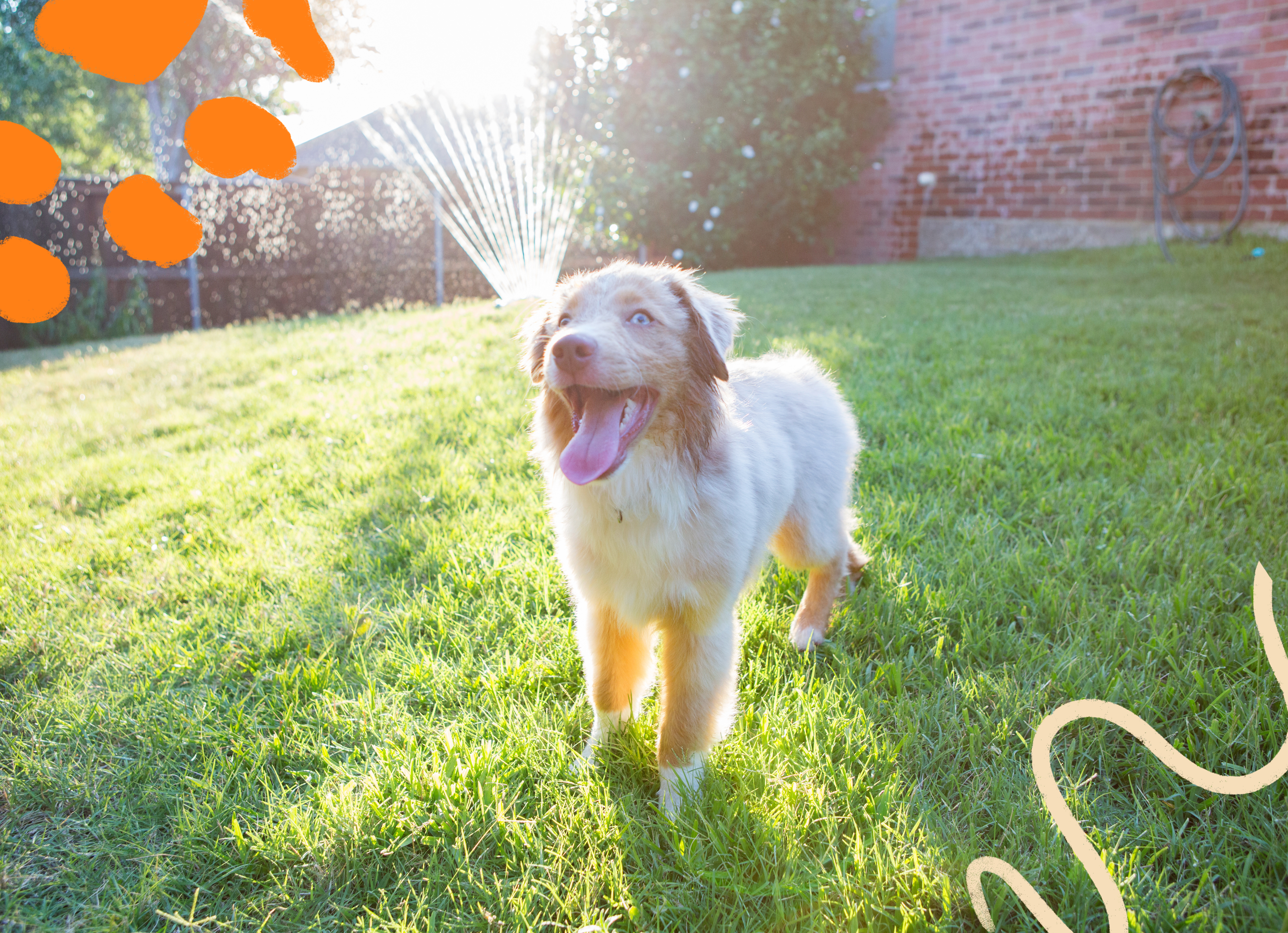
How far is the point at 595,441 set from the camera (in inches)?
64.4

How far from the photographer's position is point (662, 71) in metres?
11.1

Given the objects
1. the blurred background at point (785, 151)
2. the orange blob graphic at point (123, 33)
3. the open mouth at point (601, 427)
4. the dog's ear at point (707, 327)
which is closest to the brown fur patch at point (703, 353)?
the dog's ear at point (707, 327)

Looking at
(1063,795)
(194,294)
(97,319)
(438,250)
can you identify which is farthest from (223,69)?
(1063,795)

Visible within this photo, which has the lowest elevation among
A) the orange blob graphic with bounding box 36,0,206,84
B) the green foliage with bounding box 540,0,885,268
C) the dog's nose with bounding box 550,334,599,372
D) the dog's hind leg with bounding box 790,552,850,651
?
the dog's hind leg with bounding box 790,552,850,651

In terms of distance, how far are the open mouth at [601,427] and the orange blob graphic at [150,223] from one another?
942 millimetres

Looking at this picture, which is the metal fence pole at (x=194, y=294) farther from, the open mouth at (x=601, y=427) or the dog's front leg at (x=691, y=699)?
the dog's front leg at (x=691, y=699)

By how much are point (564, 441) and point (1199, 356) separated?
462cm

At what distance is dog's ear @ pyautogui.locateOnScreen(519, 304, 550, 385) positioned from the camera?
191 cm

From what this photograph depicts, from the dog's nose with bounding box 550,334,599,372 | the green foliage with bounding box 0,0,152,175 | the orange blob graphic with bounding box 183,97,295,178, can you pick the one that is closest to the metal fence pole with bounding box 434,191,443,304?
the green foliage with bounding box 0,0,152,175

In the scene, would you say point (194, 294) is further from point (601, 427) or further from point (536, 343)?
point (601, 427)

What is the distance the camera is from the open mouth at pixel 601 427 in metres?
1.59

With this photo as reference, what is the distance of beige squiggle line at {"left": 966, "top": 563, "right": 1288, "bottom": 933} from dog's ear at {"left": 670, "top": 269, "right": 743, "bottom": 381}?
1.08 m

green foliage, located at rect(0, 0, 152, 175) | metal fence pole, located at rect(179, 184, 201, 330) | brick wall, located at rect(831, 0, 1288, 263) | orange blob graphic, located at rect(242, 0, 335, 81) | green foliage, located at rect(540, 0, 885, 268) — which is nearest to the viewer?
orange blob graphic, located at rect(242, 0, 335, 81)

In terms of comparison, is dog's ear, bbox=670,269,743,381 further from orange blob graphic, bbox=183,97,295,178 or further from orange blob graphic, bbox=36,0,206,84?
orange blob graphic, bbox=36,0,206,84
